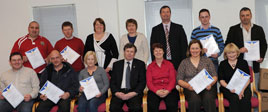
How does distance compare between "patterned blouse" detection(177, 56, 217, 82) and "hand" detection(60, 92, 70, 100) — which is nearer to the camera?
"patterned blouse" detection(177, 56, 217, 82)

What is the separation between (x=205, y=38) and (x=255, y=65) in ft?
3.70

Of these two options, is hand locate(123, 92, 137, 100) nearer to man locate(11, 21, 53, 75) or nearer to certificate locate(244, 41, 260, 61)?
man locate(11, 21, 53, 75)

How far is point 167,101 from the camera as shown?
150 inches

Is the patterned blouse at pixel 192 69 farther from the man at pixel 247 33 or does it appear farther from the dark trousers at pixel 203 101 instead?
the man at pixel 247 33

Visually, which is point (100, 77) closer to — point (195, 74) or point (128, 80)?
point (128, 80)

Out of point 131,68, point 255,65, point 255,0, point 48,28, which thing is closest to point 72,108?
point 131,68

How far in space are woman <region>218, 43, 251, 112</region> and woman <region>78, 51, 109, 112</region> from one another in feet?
6.07

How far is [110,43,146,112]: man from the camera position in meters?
3.98

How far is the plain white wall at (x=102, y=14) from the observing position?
536 centimetres

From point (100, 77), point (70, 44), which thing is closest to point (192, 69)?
point (100, 77)

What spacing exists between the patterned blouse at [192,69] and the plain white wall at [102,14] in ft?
5.58

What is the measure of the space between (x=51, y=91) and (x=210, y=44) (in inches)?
106

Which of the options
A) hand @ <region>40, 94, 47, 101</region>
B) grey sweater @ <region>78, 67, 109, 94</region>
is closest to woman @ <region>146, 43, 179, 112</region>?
grey sweater @ <region>78, 67, 109, 94</region>

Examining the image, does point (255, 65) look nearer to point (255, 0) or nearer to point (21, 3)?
point (255, 0)
